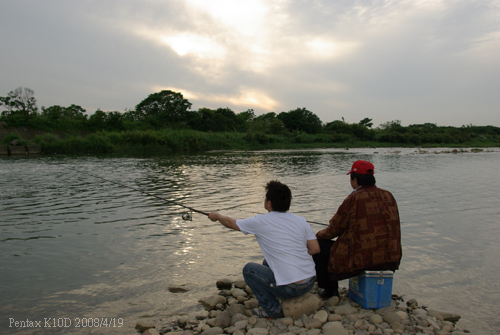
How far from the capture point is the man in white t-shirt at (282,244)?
10.8ft

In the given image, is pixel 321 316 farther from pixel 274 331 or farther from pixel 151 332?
pixel 151 332

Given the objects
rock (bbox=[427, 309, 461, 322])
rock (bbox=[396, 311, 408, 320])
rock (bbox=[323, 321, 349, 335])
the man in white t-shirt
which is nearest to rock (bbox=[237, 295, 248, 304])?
the man in white t-shirt

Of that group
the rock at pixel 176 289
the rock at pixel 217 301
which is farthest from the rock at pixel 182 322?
the rock at pixel 176 289

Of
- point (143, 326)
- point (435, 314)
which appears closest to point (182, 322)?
point (143, 326)

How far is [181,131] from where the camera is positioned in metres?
52.1

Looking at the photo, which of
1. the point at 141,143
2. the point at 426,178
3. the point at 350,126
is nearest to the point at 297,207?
the point at 426,178

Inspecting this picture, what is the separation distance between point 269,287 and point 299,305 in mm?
367

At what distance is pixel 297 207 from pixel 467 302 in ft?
17.4

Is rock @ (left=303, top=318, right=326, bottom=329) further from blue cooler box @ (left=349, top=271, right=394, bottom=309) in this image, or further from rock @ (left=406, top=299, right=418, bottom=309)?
rock @ (left=406, top=299, right=418, bottom=309)

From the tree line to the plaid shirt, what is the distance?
5380 centimetres

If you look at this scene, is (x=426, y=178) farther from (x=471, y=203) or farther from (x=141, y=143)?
(x=141, y=143)

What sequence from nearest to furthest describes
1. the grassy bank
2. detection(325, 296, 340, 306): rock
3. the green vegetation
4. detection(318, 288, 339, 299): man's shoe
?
detection(325, 296, 340, 306): rock
detection(318, 288, 339, 299): man's shoe
the grassy bank
the green vegetation

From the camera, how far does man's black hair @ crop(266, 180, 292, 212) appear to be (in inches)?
130

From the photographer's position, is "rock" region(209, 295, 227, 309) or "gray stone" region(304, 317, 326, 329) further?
"rock" region(209, 295, 227, 309)
